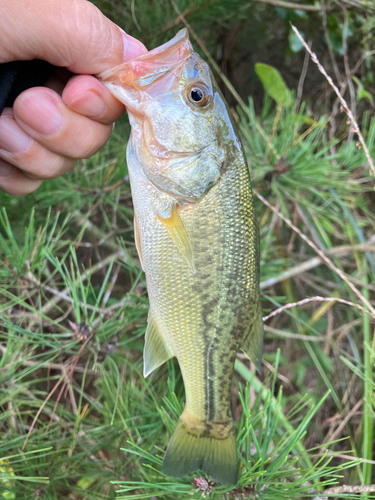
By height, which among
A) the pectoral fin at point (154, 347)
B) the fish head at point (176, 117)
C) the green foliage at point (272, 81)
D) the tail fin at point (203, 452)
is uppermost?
the fish head at point (176, 117)

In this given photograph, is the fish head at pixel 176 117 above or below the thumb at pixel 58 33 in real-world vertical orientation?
below

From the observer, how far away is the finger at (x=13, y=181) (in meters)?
0.89

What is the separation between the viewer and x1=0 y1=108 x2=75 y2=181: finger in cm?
78

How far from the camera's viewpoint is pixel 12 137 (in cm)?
79

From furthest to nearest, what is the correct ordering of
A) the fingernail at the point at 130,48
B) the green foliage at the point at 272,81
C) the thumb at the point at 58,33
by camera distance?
the green foliage at the point at 272,81 < the fingernail at the point at 130,48 < the thumb at the point at 58,33

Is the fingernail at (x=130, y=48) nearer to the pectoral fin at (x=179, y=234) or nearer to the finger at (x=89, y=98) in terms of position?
the finger at (x=89, y=98)

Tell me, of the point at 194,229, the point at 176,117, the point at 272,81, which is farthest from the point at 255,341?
the point at 272,81

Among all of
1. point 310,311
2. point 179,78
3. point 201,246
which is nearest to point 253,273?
point 201,246

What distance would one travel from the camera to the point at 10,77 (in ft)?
2.23

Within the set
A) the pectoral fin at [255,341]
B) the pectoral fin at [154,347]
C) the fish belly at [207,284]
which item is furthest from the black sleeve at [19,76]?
the pectoral fin at [255,341]

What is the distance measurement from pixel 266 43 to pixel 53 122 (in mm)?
1695

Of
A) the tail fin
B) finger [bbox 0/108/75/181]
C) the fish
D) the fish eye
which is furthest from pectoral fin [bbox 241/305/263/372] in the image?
finger [bbox 0/108/75/181]

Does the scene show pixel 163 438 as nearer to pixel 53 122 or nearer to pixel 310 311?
pixel 53 122

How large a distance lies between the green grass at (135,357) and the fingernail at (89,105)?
267 millimetres
